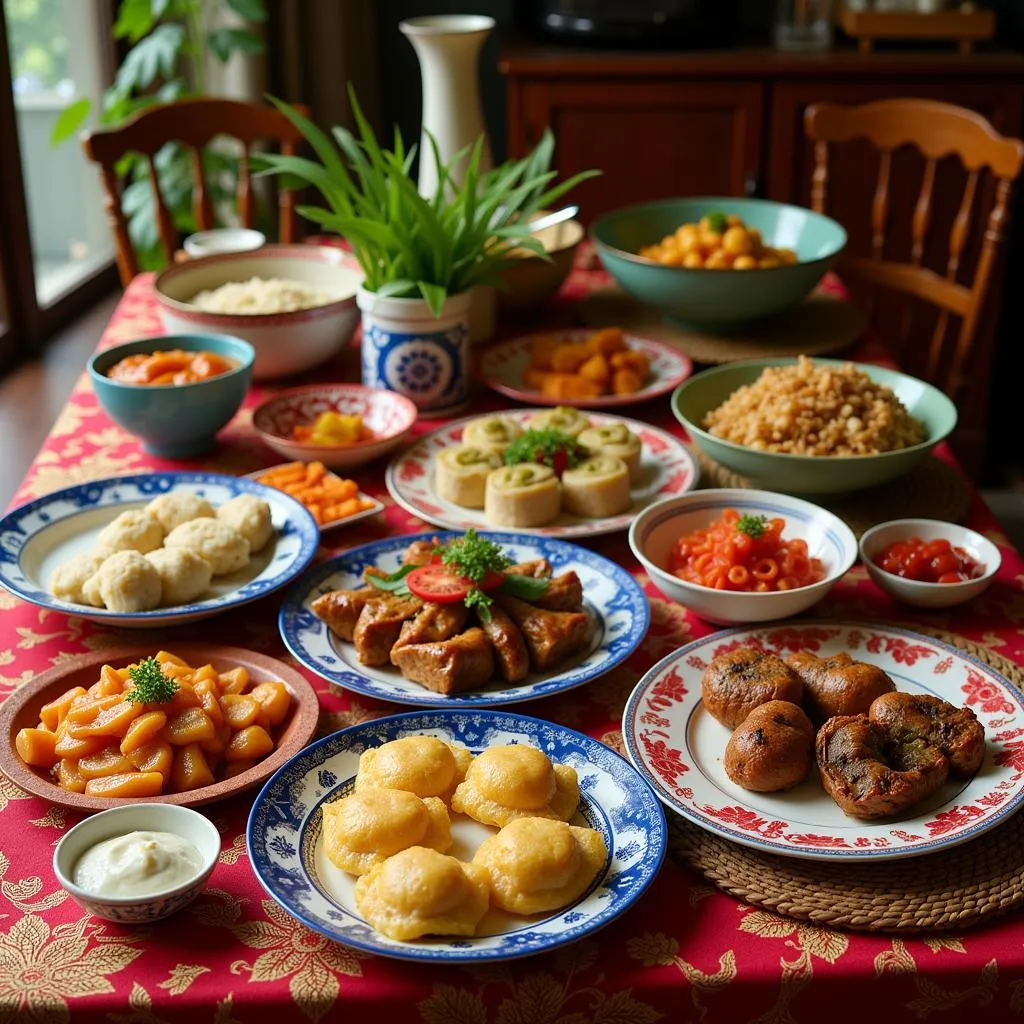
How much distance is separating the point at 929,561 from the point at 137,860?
1031mm

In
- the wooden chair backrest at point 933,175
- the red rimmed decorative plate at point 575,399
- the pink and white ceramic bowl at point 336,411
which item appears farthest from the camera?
the wooden chair backrest at point 933,175

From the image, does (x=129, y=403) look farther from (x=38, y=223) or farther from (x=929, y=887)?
(x=38, y=223)

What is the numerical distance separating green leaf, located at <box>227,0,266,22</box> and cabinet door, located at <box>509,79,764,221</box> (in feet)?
2.66

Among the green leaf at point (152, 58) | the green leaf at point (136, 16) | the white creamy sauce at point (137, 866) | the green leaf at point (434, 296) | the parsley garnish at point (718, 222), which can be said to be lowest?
the white creamy sauce at point (137, 866)

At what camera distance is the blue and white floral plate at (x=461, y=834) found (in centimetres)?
102

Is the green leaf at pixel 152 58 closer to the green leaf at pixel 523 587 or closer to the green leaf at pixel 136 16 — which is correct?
the green leaf at pixel 136 16

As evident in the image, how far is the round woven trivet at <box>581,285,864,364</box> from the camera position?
2340 millimetres

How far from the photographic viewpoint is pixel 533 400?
6.95 ft

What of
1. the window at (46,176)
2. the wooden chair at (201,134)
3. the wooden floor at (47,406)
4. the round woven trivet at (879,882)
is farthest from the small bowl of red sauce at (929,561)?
the window at (46,176)

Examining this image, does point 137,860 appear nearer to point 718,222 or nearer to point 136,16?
point 718,222

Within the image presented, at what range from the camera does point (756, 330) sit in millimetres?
2443

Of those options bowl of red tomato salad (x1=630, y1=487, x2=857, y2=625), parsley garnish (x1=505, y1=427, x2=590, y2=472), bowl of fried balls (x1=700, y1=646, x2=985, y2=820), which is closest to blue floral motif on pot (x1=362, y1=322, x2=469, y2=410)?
parsley garnish (x1=505, y1=427, x2=590, y2=472)

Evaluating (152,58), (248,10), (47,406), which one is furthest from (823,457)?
(152,58)

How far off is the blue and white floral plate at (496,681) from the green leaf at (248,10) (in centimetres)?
273
